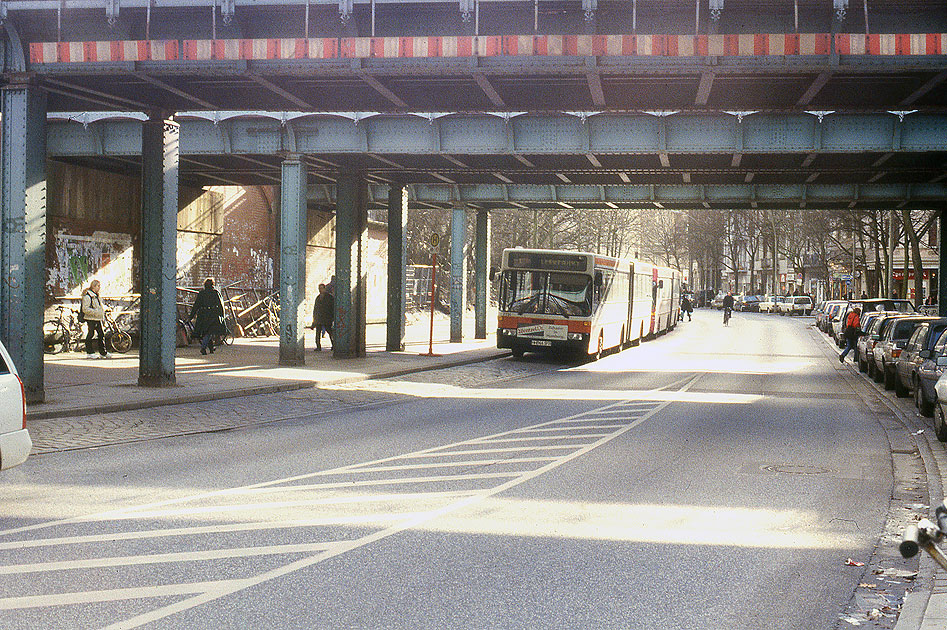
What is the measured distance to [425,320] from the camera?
2108 inches

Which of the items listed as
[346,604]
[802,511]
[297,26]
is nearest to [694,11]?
[297,26]

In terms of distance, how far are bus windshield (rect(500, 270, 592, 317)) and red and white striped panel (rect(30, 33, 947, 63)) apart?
12495mm

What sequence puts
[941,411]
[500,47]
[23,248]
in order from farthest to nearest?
1. [500,47]
2. [23,248]
3. [941,411]

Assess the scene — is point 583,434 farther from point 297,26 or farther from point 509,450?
point 297,26

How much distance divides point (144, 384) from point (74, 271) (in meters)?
10.6

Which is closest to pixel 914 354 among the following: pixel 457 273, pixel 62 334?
pixel 62 334

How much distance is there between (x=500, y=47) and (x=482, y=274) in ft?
75.6

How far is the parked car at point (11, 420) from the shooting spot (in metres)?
7.75

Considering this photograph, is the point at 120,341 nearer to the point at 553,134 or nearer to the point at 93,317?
the point at 93,317

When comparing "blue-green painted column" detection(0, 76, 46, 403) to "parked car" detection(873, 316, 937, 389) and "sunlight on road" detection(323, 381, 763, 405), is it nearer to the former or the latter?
"sunlight on road" detection(323, 381, 763, 405)

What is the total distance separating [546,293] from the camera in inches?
1064

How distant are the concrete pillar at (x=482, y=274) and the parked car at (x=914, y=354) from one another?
766 inches

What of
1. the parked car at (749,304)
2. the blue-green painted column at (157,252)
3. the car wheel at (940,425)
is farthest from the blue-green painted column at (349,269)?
the parked car at (749,304)

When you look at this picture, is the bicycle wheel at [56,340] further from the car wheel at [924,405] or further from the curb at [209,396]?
the car wheel at [924,405]
